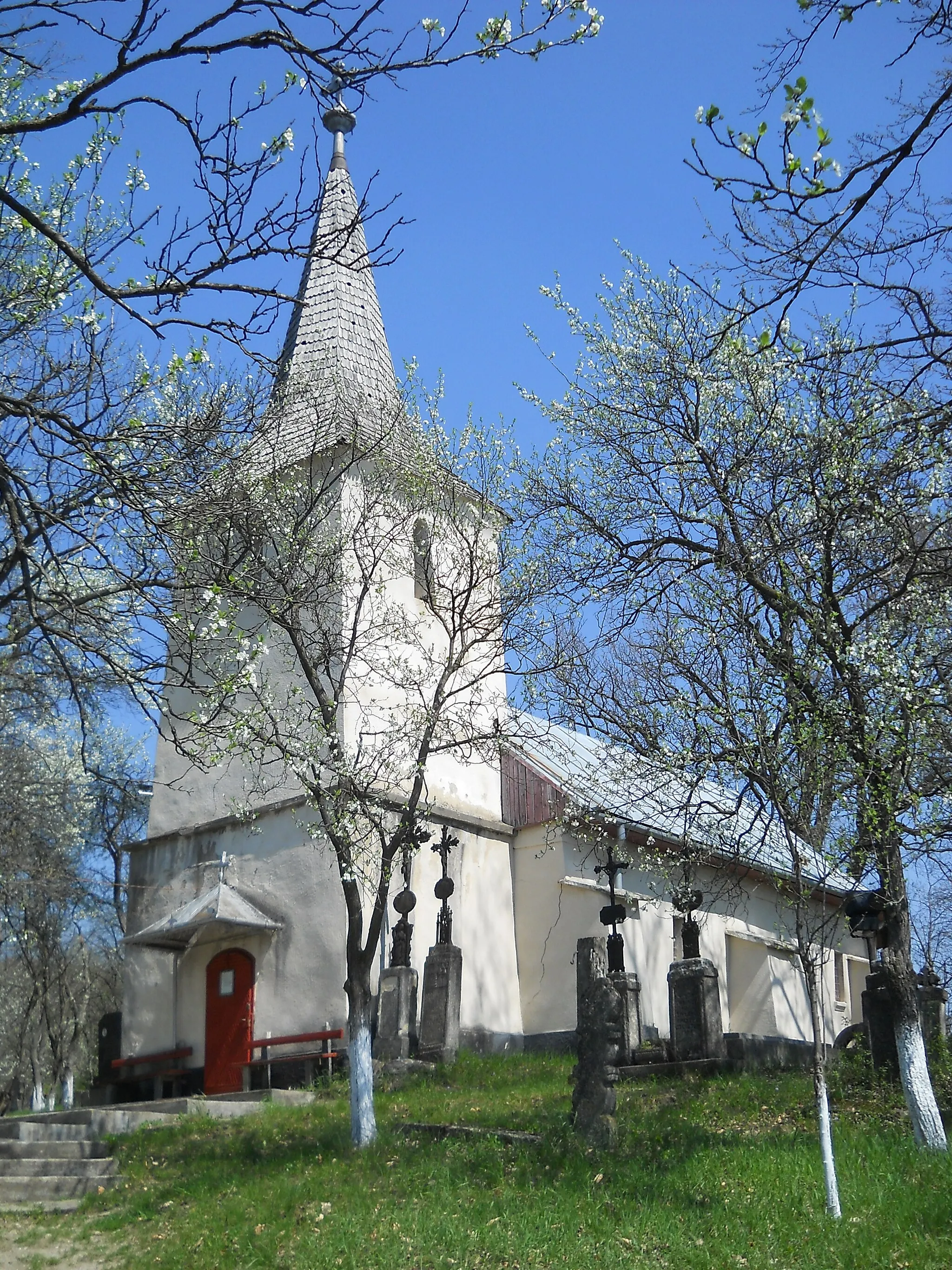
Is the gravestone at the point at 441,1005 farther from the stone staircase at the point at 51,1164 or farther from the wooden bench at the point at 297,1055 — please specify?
the stone staircase at the point at 51,1164

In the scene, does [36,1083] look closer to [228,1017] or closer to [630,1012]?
[228,1017]

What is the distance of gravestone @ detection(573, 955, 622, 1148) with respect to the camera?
11117 millimetres

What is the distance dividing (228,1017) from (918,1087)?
11.6 meters

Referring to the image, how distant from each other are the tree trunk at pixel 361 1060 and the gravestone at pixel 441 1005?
437cm

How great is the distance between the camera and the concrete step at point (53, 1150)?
13047 millimetres

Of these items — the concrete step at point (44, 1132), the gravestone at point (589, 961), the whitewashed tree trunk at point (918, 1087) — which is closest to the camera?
the whitewashed tree trunk at point (918, 1087)

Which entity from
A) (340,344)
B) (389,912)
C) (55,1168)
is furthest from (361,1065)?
(340,344)

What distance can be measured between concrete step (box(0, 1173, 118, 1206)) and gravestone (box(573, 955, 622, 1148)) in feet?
15.3

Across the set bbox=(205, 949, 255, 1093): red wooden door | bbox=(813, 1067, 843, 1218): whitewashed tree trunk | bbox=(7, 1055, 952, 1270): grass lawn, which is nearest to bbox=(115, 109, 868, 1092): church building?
bbox=(205, 949, 255, 1093): red wooden door

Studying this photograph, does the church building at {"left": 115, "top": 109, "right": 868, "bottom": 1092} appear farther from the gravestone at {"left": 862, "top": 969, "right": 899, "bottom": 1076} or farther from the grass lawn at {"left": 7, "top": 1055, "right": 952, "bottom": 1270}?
the grass lawn at {"left": 7, "top": 1055, "right": 952, "bottom": 1270}

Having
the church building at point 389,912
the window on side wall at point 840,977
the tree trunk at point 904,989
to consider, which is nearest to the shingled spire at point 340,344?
the church building at point 389,912

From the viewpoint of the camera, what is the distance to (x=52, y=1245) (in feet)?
33.2

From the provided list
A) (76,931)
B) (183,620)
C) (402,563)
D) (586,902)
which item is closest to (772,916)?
(586,902)

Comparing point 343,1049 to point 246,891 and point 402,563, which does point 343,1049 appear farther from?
point 402,563
